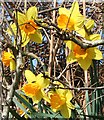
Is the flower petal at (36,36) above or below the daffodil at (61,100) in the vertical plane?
above

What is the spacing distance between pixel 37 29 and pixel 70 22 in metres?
0.13

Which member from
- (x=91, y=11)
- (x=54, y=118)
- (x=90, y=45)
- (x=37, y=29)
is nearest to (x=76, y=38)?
(x=90, y=45)

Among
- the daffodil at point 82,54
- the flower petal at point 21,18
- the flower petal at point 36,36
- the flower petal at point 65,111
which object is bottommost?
the flower petal at point 65,111

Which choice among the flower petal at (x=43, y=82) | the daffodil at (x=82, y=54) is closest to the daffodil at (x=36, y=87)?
the flower petal at (x=43, y=82)

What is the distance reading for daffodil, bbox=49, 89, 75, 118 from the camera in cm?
96

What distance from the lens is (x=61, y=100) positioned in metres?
0.98

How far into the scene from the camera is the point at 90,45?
805 mm

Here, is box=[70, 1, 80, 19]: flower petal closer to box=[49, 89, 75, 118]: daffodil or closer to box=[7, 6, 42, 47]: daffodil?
box=[7, 6, 42, 47]: daffodil

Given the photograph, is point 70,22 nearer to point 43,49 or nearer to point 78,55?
point 78,55

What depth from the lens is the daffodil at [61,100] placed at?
96 centimetres

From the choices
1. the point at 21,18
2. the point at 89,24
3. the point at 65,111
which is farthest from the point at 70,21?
the point at 65,111

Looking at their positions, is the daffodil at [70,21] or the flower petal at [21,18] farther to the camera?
the flower petal at [21,18]

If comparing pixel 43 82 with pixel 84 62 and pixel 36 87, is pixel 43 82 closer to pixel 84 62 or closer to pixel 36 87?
pixel 36 87

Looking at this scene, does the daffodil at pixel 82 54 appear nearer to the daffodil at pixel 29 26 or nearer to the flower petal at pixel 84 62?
the flower petal at pixel 84 62
